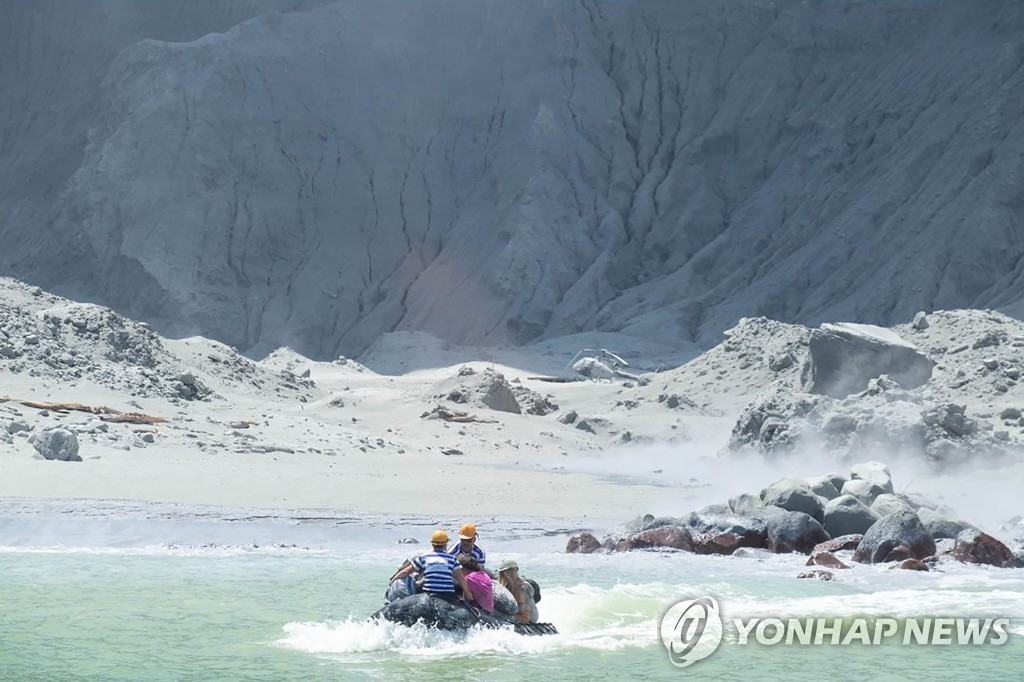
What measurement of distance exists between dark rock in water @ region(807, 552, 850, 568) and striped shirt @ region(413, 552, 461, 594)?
6.45 meters

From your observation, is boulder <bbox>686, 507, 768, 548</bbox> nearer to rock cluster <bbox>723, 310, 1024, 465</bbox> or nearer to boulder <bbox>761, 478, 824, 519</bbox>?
boulder <bbox>761, 478, 824, 519</bbox>

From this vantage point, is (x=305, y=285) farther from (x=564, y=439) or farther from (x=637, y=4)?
(x=564, y=439)

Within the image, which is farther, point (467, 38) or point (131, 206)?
point (467, 38)

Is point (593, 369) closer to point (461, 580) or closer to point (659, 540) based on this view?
point (659, 540)

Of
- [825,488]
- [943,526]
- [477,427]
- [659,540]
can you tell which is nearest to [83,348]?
[477,427]

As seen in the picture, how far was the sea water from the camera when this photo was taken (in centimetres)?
1218

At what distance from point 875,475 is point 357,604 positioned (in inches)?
395

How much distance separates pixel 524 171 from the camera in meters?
70.1

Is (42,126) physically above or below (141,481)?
above

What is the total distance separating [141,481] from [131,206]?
4940 cm

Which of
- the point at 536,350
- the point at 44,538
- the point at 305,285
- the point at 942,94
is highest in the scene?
the point at 942,94

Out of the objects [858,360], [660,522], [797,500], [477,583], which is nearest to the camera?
[477,583]

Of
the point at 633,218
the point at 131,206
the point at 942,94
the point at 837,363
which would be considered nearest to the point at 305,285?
the point at 131,206

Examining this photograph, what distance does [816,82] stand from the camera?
71.4 meters
